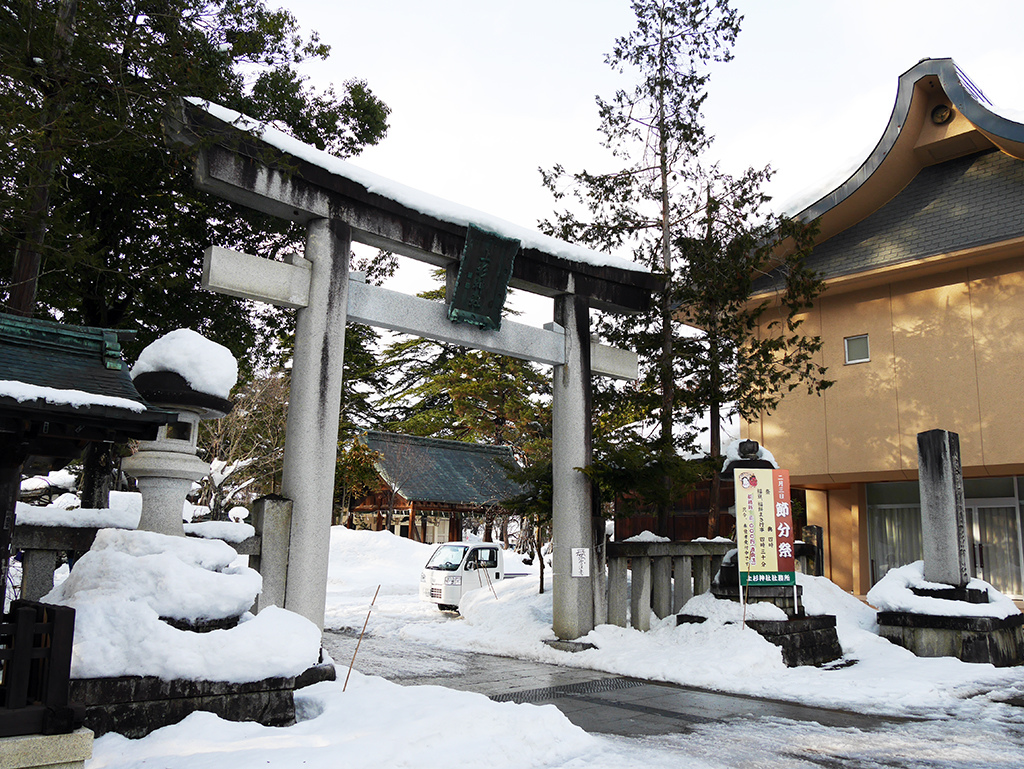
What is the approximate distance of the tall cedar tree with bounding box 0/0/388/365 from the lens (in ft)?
24.6

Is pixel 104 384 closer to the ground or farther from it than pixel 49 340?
closer to the ground

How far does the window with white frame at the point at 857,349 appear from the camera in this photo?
18391 millimetres

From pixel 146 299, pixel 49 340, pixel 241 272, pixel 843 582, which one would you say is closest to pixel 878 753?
pixel 49 340

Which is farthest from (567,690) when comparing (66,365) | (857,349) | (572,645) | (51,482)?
(51,482)

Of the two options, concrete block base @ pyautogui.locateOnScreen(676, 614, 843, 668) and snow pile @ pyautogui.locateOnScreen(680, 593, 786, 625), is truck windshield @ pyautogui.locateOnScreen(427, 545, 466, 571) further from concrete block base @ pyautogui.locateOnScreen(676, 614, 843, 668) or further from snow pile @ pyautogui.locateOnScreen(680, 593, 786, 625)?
concrete block base @ pyautogui.locateOnScreen(676, 614, 843, 668)

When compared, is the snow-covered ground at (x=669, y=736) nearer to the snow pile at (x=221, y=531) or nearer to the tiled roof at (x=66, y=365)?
the snow pile at (x=221, y=531)

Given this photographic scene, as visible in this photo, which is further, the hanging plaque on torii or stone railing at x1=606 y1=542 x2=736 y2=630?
stone railing at x1=606 y1=542 x2=736 y2=630

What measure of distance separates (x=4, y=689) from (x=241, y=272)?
570cm

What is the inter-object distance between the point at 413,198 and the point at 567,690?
7103 mm

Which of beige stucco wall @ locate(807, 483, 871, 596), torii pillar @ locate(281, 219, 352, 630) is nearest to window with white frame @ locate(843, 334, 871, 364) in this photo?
beige stucco wall @ locate(807, 483, 871, 596)

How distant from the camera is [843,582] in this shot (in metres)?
19.4

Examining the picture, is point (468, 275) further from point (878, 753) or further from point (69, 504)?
point (69, 504)

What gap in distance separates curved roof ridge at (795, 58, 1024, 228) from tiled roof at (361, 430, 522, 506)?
15.8 metres

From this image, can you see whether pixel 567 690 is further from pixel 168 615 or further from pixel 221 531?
pixel 168 615
